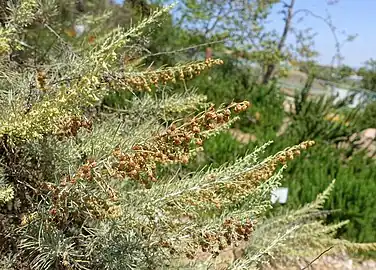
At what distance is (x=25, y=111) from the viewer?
1.21 m

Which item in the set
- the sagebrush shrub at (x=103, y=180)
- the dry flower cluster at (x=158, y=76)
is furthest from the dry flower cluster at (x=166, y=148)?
the dry flower cluster at (x=158, y=76)

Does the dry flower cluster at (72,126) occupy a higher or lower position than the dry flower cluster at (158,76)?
lower

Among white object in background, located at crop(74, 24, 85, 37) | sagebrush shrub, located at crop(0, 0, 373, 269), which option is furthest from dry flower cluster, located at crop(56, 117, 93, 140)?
white object in background, located at crop(74, 24, 85, 37)

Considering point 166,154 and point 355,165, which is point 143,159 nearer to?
point 166,154

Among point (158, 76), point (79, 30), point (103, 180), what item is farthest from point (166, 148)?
point (79, 30)

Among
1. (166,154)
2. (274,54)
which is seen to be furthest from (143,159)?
(274,54)

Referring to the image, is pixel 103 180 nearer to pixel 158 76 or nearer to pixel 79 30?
pixel 158 76

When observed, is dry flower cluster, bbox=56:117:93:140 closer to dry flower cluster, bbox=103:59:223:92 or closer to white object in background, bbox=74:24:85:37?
dry flower cluster, bbox=103:59:223:92

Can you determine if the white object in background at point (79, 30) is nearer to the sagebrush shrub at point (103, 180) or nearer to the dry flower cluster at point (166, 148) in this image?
the sagebrush shrub at point (103, 180)

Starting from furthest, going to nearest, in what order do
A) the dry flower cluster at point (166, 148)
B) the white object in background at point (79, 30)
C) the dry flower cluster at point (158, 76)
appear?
the white object in background at point (79, 30) → the dry flower cluster at point (158, 76) → the dry flower cluster at point (166, 148)

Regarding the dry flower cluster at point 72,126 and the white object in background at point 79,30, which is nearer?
the dry flower cluster at point 72,126

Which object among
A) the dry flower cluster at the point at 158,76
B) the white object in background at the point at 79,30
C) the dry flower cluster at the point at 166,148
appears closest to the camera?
the dry flower cluster at the point at 166,148

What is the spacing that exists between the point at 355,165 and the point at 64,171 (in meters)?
4.27

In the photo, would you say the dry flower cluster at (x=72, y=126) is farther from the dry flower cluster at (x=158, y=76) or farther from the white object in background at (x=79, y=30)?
the white object in background at (x=79, y=30)
